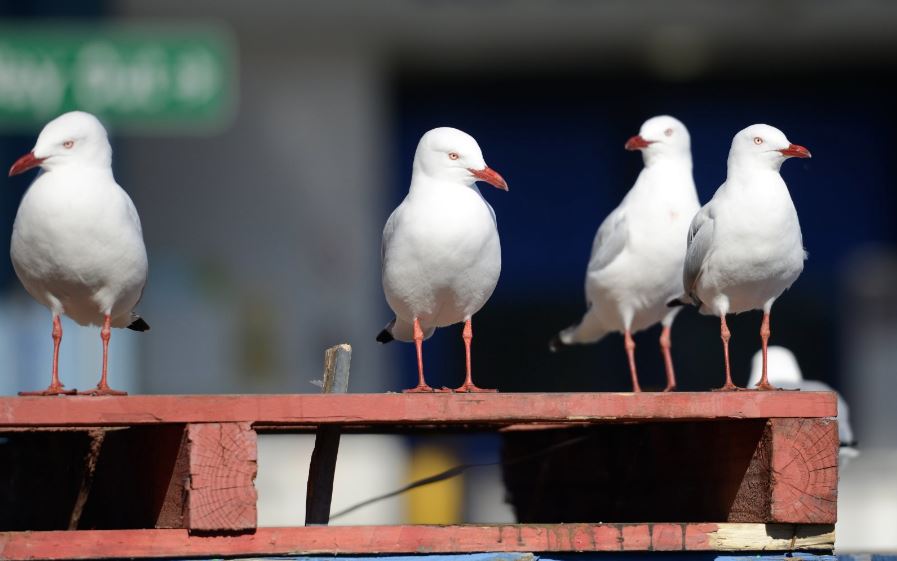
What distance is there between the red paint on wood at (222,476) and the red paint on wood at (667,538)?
2.75 ft

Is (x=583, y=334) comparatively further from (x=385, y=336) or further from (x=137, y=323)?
(x=137, y=323)

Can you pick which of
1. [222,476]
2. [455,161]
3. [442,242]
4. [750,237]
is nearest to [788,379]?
[750,237]

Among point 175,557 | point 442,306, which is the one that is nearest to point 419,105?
point 442,306

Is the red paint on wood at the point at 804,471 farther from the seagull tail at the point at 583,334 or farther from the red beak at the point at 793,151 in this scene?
the seagull tail at the point at 583,334

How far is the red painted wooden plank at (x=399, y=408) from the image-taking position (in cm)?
349

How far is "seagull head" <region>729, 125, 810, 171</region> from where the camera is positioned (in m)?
4.73

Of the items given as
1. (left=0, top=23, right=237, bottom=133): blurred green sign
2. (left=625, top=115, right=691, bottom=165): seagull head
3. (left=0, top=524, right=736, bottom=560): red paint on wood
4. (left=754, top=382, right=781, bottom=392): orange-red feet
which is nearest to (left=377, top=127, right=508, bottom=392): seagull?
(left=754, top=382, right=781, bottom=392): orange-red feet

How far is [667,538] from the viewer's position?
3514 millimetres

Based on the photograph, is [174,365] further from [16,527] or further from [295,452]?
[16,527]

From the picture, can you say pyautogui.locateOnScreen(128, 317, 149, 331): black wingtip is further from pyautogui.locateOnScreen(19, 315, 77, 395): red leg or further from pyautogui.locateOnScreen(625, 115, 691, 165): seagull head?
pyautogui.locateOnScreen(625, 115, 691, 165): seagull head

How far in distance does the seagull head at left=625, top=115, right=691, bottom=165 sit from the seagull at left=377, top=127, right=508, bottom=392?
1259 mm

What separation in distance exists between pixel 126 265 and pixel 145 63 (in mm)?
3151

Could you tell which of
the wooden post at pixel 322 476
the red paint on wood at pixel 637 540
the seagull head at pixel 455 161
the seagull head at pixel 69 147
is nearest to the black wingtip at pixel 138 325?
the seagull head at pixel 69 147

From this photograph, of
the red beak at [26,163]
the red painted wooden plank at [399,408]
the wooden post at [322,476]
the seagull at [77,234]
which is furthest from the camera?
the red beak at [26,163]
